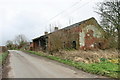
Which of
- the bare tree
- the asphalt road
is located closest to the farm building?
the bare tree

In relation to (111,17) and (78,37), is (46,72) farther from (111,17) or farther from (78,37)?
(78,37)

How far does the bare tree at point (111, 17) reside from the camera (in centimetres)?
1841

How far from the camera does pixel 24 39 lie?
9594 cm

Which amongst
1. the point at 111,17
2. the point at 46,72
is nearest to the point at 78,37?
the point at 111,17

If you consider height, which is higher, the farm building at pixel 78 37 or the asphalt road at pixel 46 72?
the farm building at pixel 78 37

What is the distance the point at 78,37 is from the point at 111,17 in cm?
1135

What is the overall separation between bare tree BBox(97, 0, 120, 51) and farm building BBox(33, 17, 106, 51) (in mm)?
7776

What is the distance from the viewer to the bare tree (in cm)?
1841

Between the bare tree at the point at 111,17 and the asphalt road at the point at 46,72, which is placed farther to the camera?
the bare tree at the point at 111,17

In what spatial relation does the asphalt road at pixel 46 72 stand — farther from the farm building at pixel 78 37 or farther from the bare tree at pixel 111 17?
the farm building at pixel 78 37

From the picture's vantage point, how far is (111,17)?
1950cm

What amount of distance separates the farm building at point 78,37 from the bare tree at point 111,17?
778 centimetres

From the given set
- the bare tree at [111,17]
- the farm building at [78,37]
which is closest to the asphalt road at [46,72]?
the bare tree at [111,17]

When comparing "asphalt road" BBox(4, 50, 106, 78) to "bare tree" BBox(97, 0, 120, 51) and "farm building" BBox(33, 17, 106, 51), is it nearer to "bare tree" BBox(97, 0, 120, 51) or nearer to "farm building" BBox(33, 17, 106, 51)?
"bare tree" BBox(97, 0, 120, 51)
